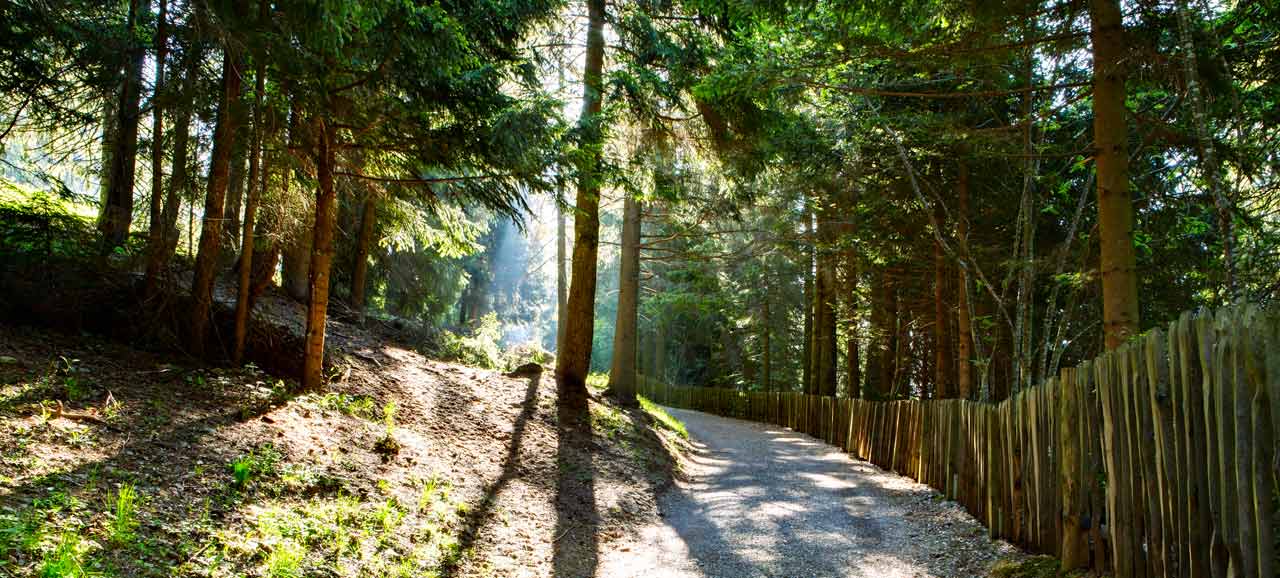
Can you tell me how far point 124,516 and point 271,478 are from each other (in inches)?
44.4

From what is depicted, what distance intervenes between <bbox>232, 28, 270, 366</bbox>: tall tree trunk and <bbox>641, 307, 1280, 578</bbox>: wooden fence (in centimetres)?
639

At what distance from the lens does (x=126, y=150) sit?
6250 mm

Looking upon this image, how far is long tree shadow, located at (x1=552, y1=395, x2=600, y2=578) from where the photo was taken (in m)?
5.43

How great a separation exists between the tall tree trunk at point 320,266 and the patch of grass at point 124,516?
9.13ft

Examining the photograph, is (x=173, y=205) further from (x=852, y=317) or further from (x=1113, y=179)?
(x=852, y=317)

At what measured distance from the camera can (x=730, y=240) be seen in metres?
24.5

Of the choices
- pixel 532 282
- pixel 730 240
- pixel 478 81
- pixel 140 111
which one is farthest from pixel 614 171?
pixel 532 282

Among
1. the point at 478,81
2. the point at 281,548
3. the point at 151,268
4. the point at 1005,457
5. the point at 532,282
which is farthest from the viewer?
the point at 532,282

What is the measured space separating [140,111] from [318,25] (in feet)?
7.89

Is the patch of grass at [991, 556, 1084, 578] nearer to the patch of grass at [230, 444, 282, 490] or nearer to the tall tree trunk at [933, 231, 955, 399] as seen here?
the patch of grass at [230, 444, 282, 490]

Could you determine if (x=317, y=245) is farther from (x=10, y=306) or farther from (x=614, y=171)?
(x=614, y=171)

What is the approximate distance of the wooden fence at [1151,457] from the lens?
2.54 metres

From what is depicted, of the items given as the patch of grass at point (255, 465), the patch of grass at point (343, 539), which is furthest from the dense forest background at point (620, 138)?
the patch of grass at point (343, 539)

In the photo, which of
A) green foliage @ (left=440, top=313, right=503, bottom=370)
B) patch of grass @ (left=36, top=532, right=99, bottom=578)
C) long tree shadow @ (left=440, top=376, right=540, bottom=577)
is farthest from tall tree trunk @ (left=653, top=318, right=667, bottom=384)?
patch of grass @ (left=36, top=532, right=99, bottom=578)
